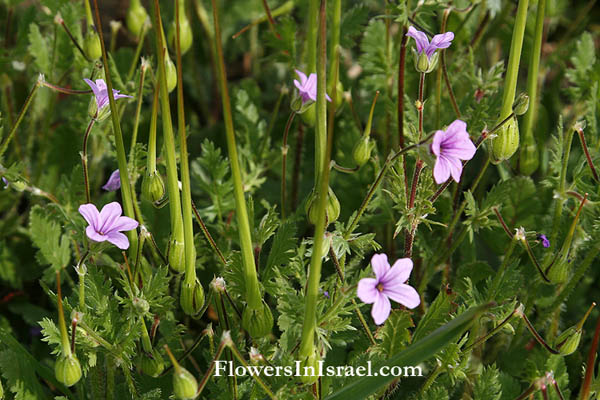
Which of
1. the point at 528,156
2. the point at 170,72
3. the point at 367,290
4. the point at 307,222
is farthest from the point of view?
the point at 307,222

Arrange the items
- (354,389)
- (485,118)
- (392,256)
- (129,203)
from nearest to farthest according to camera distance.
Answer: (354,389), (129,203), (485,118), (392,256)

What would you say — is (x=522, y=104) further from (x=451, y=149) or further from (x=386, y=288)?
(x=386, y=288)

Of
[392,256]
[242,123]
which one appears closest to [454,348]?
[392,256]

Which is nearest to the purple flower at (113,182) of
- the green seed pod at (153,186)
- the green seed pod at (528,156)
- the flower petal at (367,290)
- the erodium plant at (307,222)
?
the erodium plant at (307,222)

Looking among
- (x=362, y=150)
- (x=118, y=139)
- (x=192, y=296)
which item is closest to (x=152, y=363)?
(x=192, y=296)

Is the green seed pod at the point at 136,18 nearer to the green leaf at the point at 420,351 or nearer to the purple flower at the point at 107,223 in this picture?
the purple flower at the point at 107,223

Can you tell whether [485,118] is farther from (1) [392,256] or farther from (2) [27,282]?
(2) [27,282]

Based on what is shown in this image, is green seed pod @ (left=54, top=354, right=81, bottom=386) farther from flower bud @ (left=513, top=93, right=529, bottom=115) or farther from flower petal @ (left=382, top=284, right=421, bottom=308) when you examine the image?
flower bud @ (left=513, top=93, right=529, bottom=115)
